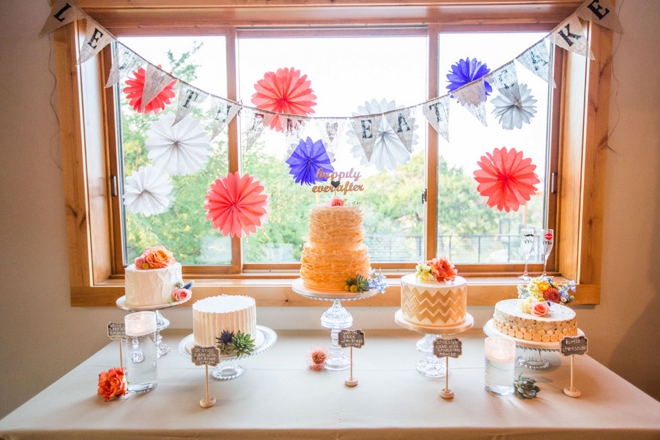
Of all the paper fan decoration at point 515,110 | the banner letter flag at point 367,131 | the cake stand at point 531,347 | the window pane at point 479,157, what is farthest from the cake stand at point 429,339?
the paper fan decoration at point 515,110

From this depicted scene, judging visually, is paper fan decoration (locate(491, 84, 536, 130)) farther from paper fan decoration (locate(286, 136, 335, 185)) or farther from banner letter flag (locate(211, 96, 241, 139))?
banner letter flag (locate(211, 96, 241, 139))

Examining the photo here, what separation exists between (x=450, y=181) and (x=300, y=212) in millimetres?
925

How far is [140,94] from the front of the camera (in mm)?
2227

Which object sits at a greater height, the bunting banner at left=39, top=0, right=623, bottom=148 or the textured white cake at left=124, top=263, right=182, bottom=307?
the bunting banner at left=39, top=0, right=623, bottom=148

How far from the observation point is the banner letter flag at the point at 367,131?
1998mm

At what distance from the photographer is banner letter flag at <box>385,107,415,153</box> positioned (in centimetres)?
196

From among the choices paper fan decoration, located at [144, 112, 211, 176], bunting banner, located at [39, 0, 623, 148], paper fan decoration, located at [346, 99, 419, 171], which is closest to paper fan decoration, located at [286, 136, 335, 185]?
bunting banner, located at [39, 0, 623, 148]

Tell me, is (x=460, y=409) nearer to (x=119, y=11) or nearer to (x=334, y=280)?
(x=334, y=280)

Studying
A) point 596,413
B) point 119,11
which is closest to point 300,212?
point 119,11

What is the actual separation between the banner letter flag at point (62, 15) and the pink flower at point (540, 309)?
2.59m

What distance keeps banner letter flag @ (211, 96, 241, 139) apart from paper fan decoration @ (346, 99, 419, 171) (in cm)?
63

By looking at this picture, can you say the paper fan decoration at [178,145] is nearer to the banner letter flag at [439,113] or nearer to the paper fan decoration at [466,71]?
the banner letter flag at [439,113]

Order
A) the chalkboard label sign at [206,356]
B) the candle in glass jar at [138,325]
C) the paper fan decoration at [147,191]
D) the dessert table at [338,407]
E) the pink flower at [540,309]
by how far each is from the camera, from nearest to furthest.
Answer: the dessert table at [338,407] → the chalkboard label sign at [206,356] → the candle in glass jar at [138,325] → the pink flower at [540,309] → the paper fan decoration at [147,191]

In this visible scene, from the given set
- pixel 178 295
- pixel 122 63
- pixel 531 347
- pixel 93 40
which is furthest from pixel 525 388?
pixel 93 40
